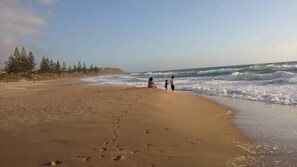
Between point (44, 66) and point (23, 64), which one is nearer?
point (23, 64)

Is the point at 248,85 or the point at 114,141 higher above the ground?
the point at 114,141

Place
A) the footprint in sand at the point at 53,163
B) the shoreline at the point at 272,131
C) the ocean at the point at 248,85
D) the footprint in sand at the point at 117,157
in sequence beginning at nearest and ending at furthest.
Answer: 1. the footprint in sand at the point at 53,163
2. the footprint in sand at the point at 117,157
3. the shoreline at the point at 272,131
4. the ocean at the point at 248,85

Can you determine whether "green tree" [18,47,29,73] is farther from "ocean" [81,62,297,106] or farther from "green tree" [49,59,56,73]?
"ocean" [81,62,297,106]

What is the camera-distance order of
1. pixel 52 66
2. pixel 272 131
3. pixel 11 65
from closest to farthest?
pixel 272 131 < pixel 11 65 < pixel 52 66

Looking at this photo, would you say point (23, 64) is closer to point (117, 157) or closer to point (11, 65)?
point (11, 65)

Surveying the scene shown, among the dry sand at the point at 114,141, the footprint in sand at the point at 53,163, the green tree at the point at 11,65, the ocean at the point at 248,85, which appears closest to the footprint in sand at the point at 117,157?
the dry sand at the point at 114,141

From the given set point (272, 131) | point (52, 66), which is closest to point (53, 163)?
point (272, 131)

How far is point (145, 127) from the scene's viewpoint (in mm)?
8227

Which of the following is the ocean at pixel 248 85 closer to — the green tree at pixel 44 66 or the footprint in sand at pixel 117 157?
the footprint in sand at pixel 117 157

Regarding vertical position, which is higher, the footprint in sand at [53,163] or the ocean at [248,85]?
the footprint in sand at [53,163]

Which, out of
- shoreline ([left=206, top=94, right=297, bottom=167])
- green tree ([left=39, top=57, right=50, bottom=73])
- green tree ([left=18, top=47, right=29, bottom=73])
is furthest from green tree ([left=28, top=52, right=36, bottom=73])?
shoreline ([left=206, top=94, right=297, bottom=167])

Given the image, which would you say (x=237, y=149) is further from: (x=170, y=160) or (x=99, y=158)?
(x=99, y=158)

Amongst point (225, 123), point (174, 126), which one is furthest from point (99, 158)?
point (225, 123)

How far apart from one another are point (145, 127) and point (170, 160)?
2792 millimetres
